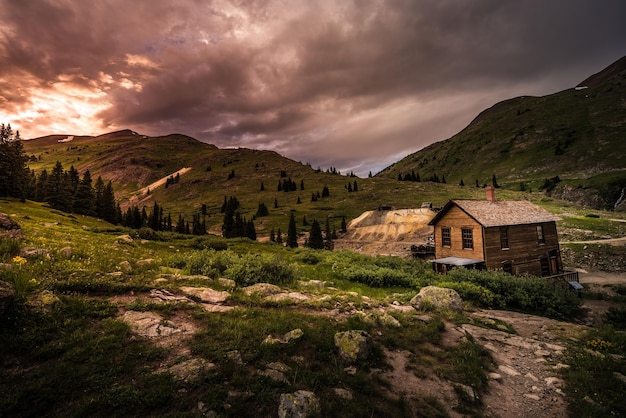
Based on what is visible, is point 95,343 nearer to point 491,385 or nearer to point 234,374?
point 234,374

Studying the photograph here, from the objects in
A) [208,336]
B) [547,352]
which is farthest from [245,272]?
[547,352]

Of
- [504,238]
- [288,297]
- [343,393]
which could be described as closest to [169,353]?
[343,393]

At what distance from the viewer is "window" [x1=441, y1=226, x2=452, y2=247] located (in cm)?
3983

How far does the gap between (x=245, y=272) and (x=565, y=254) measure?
6014 centimetres

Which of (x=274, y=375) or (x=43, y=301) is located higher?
(x=43, y=301)

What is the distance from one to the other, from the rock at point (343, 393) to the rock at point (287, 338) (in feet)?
6.56

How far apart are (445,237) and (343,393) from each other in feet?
126

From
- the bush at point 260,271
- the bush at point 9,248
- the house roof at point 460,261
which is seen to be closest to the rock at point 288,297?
the bush at point 260,271

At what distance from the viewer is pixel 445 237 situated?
4041 centimetres

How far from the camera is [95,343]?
663 cm

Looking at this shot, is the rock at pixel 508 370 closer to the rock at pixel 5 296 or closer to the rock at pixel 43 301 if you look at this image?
the rock at pixel 43 301

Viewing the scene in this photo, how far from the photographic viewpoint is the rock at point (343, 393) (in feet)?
22.2

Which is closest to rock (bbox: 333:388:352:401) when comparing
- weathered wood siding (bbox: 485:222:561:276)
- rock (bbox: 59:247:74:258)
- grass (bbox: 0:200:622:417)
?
grass (bbox: 0:200:622:417)

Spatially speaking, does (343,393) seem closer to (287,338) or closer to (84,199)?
(287,338)
